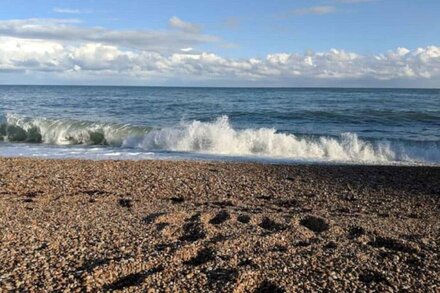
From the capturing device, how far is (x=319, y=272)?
5043 mm

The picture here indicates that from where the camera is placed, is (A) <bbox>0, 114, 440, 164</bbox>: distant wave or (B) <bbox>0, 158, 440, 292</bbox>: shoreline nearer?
(B) <bbox>0, 158, 440, 292</bbox>: shoreline

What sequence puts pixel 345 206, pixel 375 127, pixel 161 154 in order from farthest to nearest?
pixel 375 127
pixel 161 154
pixel 345 206

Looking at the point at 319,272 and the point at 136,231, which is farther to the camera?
the point at 136,231

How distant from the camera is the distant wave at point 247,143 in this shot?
17547 millimetres

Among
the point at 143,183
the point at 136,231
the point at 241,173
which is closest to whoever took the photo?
the point at 136,231

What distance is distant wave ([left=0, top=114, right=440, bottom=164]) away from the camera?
17.5 metres

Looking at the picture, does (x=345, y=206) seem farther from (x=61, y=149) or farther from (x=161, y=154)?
(x=61, y=149)

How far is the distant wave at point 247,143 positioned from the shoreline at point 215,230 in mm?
5903

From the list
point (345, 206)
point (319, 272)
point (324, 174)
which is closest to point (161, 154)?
point (324, 174)

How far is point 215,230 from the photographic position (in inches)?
256

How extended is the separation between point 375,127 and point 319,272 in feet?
75.3

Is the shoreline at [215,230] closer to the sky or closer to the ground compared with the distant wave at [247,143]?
closer to the sky

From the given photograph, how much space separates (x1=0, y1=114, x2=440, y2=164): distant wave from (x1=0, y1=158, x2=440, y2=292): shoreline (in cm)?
590

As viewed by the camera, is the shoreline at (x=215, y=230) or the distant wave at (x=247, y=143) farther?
the distant wave at (x=247, y=143)
